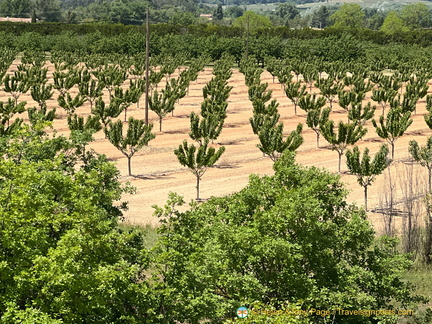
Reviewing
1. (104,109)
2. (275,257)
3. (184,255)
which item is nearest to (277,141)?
(104,109)

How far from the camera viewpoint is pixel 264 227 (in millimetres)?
13758

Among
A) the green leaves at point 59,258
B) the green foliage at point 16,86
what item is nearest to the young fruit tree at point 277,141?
the green leaves at point 59,258

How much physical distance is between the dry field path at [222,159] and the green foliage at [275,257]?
9.08 m

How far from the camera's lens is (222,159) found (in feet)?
125

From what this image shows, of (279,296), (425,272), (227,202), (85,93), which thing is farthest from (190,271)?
(85,93)

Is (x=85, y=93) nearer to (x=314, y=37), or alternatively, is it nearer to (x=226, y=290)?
(x=226, y=290)

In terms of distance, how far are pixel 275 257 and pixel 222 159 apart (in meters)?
24.8

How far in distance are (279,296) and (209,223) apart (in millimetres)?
2596

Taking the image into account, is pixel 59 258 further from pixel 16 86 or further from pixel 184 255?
pixel 16 86

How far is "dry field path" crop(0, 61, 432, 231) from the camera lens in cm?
2995

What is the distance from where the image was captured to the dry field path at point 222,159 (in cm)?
2995

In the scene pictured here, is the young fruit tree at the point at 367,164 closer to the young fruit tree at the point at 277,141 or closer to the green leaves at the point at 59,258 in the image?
the young fruit tree at the point at 277,141

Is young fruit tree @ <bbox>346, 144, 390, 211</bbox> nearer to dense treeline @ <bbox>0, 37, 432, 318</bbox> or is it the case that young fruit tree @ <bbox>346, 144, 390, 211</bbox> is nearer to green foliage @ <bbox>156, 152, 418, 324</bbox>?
dense treeline @ <bbox>0, 37, 432, 318</bbox>

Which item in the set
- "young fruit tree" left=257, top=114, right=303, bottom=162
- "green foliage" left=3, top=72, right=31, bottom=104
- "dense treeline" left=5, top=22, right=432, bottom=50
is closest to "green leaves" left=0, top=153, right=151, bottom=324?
"young fruit tree" left=257, top=114, right=303, bottom=162
